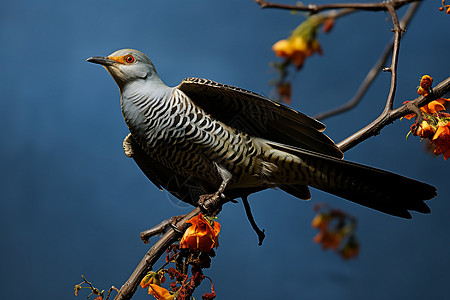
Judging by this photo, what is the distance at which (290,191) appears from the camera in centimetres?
99

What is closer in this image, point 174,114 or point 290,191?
point 174,114

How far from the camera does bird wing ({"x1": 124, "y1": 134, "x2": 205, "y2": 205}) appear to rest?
103 cm

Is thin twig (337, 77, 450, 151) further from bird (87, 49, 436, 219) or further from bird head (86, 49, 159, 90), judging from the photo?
bird head (86, 49, 159, 90)

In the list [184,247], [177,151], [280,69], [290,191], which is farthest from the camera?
[290,191]

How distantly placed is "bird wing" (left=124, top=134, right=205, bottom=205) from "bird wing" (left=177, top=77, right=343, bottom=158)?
0.63 ft

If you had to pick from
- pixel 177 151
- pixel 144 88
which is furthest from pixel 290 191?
pixel 144 88

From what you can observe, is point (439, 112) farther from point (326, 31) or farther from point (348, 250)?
point (348, 250)

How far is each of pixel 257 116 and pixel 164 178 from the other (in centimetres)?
32

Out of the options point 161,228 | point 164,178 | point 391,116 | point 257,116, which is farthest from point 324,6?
point 164,178

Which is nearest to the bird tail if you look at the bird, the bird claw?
the bird

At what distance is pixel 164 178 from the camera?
1108mm

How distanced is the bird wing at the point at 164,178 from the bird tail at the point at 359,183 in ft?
0.69

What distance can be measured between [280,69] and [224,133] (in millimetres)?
177

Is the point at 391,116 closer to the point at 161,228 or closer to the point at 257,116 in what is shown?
the point at 257,116
